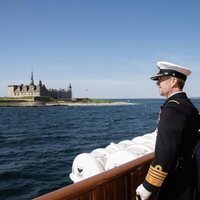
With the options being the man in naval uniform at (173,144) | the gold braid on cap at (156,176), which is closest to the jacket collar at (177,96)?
the man in naval uniform at (173,144)

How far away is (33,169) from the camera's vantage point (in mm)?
22453

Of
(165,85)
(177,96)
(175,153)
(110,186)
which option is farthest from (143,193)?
(165,85)

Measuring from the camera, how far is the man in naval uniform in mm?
3273

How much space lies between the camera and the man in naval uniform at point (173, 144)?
10.7 feet

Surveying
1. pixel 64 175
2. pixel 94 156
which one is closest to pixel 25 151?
pixel 64 175

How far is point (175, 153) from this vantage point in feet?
10.8

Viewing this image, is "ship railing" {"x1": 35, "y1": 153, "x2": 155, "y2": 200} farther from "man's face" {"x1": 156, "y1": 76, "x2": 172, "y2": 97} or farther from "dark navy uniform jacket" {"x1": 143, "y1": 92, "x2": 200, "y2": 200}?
"man's face" {"x1": 156, "y1": 76, "x2": 172, "y2": 97}

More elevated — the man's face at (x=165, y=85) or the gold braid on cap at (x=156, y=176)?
the man's face at (x=165, y=85)

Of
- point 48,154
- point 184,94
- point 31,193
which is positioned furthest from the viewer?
point 48,154

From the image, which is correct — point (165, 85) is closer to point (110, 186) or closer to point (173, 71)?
point (173, 71)

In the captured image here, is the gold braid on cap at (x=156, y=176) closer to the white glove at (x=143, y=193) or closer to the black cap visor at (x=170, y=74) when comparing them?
the white glove at (x=143, y=193)

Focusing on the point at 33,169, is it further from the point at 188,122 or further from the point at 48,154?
the point at 188,122

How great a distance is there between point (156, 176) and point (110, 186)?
1012 millimetres

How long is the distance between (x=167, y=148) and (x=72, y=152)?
2696 cm
